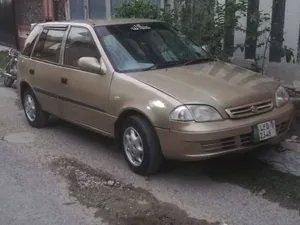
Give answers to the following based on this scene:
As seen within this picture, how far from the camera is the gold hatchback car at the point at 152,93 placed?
4.55 m

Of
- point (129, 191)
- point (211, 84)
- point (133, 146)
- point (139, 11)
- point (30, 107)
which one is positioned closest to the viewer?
point (129, 191)

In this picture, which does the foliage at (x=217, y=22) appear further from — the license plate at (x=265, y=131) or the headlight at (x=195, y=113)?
the headlight at (x=195, y=113)

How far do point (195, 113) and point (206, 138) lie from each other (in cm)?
26

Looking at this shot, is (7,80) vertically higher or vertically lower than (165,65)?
lower

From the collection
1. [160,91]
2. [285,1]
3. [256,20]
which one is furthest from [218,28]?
[160,91]

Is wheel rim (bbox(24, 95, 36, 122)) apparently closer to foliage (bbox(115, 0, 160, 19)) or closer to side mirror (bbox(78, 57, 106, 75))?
side mirror (bbox(78, 57, 106, 75))

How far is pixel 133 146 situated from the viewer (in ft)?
16.7

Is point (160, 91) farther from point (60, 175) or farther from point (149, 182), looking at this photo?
point (60, 175)

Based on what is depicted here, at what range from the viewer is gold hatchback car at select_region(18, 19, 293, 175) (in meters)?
4.55

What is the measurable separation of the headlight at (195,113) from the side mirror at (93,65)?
124 cm

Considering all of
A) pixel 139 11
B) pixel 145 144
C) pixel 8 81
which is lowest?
pixel 8 81

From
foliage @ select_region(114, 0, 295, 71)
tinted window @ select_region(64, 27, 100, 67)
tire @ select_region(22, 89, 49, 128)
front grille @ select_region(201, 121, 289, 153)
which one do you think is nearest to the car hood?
front grille @ select_region(201, 121, 289, 153)

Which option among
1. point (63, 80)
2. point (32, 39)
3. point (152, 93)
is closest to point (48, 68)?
point (63, 80)

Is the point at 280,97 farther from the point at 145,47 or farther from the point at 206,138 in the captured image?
the point at 145,47
